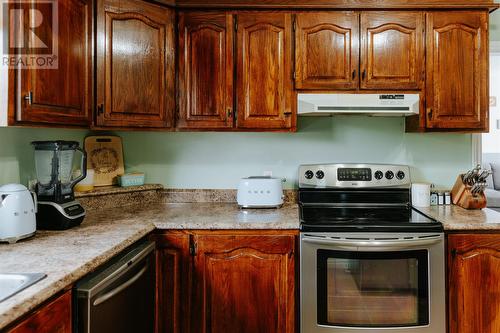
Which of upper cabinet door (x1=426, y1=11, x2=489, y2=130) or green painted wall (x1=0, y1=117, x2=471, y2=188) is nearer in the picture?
upper cabinet door (x1=426, y1=11, x2=489, y2=130)

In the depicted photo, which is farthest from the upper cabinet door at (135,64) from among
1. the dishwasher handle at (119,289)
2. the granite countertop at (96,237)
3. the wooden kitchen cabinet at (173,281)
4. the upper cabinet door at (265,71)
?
the dishwasher handle at (119,289)

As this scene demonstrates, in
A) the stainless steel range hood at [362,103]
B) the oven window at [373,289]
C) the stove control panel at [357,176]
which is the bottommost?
the oven window at [373,289]

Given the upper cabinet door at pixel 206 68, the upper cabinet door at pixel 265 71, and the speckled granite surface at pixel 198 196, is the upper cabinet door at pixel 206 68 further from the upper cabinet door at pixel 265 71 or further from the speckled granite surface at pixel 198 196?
the speckled granite surface at pixel 198 196

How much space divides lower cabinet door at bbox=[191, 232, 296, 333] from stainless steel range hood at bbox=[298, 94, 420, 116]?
2.65ft

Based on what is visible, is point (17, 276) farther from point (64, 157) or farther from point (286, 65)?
point (286, 65)

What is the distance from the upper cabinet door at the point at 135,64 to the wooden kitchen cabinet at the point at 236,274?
2.37 feet

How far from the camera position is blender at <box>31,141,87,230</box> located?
5.91ft

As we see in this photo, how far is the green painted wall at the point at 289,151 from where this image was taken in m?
2.70

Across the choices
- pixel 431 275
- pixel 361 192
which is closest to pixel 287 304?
pixel 431 275

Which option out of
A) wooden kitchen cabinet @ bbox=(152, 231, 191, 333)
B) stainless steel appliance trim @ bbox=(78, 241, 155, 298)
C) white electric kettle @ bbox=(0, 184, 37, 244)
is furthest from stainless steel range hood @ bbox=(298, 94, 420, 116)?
white electric kettle @ bbox=(0, 184, 37, 244)

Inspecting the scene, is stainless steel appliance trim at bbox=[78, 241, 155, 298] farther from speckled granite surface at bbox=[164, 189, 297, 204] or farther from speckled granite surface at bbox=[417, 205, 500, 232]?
speckled granite surface at bbox=[417, 205, 500, 232]

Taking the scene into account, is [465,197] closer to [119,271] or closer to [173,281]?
[173,281]

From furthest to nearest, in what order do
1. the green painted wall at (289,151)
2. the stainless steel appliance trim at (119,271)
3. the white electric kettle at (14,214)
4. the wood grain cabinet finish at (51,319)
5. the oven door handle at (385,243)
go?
the green painted wall at (289,151) → the oven door handle at (385,243) → the white electric kettle at (14,214) → the stainless steel appliance trim at (119,271) → the wood grain cabinet finish at (51,319)

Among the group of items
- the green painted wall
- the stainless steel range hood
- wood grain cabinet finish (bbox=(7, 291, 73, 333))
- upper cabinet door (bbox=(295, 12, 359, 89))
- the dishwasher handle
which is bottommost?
the dishwasher handle
